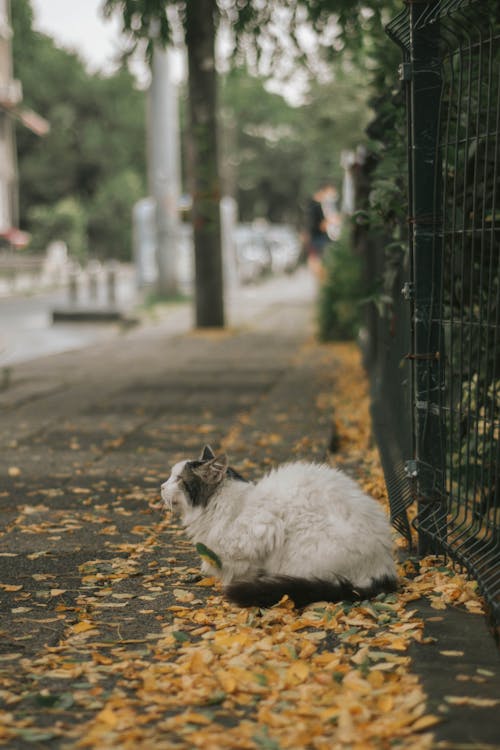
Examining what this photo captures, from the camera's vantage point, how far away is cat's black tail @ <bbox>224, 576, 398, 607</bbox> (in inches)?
166

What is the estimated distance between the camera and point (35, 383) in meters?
11.5

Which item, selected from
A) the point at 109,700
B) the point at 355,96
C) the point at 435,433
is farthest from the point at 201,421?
the point at 355,96

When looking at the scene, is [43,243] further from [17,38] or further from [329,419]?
[329,419]

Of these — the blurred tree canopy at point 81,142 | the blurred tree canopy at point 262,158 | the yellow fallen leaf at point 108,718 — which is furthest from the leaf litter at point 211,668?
the blurred tree canopy at point 262,158

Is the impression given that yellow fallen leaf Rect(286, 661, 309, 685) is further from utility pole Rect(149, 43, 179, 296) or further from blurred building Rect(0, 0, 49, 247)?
blurred building Rect(0, 0, 49, 247)

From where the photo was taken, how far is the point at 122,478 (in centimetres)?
679

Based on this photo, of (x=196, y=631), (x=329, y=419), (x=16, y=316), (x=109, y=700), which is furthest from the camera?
(x=16, y=316)

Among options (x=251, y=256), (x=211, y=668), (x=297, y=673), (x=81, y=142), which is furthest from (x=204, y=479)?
(x=81, y=142)

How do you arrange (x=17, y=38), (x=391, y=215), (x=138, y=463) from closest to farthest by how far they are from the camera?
(x=391, y=215) → (x=138, y=463) → (x=17, y=38)

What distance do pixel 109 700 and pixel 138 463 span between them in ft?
12.5

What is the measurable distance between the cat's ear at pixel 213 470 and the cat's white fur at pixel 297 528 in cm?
5

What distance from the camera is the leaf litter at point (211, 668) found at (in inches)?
126

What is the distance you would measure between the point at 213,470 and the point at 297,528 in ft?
1.64

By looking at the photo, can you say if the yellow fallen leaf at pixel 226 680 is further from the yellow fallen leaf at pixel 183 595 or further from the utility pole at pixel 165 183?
the utility pole at pixel 165 183
